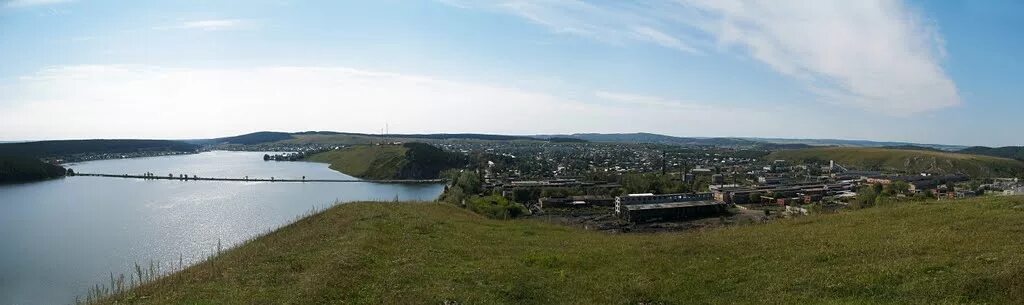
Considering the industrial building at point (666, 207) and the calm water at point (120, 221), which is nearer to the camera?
the calm water at point (120, 221)

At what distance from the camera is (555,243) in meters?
19.9

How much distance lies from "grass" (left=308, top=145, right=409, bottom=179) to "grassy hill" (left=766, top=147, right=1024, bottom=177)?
390 ft

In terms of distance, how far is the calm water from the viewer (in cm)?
3725

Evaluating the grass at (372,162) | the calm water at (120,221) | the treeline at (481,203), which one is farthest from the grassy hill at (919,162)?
the grass at (372,162)

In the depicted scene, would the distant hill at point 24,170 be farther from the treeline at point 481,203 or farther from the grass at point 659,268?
the grass at point 659,268

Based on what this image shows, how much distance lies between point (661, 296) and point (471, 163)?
13558 centimetres

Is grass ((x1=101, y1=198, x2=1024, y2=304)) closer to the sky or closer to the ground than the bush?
closer to the sky

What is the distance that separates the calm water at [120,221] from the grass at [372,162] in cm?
1844

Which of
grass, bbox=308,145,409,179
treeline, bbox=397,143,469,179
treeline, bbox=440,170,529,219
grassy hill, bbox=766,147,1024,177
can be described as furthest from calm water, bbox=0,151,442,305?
grassy hill, bbox=766,147,1024,177

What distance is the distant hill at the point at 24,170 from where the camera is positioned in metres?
118

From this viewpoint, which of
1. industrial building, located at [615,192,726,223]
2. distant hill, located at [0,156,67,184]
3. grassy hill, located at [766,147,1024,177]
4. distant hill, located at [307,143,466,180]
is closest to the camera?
industrial building, located at [615,192,726,223]

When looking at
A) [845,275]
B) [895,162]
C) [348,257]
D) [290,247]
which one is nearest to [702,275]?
[845,275]

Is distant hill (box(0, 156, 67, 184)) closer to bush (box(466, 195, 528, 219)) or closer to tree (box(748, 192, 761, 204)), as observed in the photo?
bush (box(466, 195, 528, 219))

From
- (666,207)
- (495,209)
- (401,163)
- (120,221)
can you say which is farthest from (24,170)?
(666,207)
